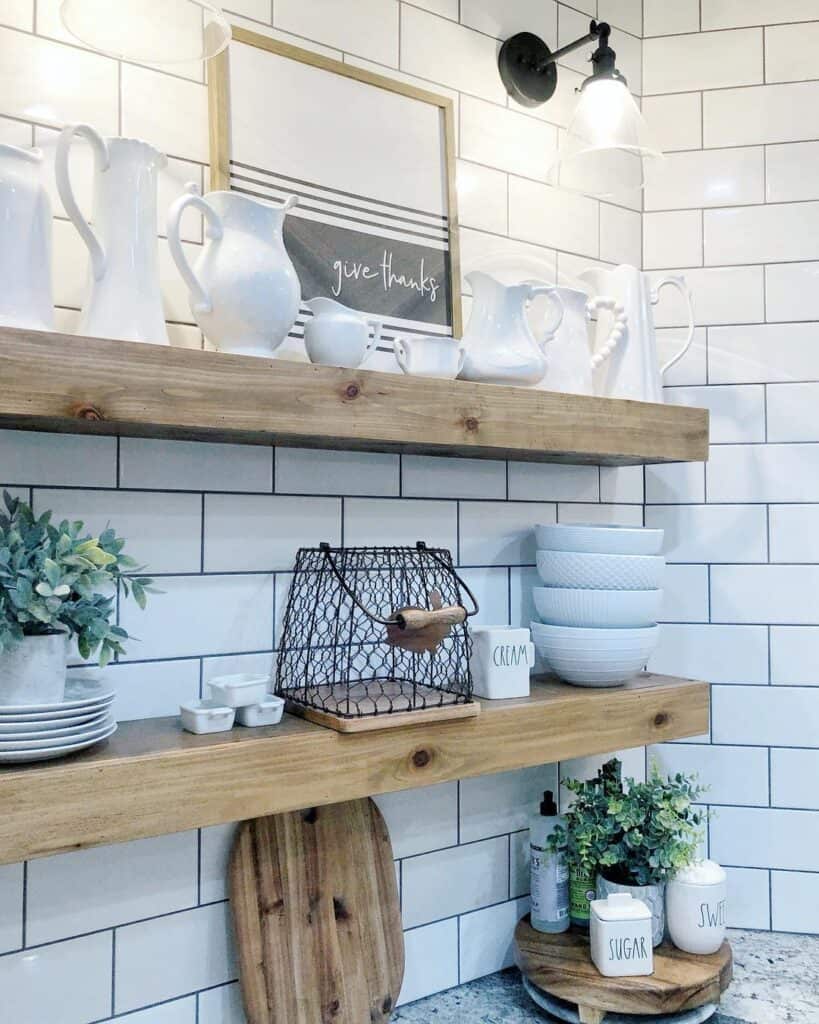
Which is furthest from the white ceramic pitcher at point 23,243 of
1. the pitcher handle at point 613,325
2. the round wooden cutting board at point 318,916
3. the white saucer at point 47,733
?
the pitcher handle at point 613,325

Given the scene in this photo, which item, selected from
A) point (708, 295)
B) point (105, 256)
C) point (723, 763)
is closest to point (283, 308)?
point (105, 256)

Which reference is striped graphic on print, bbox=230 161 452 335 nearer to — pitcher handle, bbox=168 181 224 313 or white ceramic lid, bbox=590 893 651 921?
pitcher handle, bbox=168 181 224 313

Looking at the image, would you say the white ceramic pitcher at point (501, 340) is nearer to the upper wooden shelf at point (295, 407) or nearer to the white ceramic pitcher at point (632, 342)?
the upper wooden shelf at point (295, 407)

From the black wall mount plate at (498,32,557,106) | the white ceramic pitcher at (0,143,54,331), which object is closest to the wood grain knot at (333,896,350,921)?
the white ceramic pitcher at (0,143,54,331)

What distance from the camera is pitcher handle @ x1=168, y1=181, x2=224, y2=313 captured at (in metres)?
1.00

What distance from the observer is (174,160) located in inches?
46.3

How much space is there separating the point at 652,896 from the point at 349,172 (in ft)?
3.79

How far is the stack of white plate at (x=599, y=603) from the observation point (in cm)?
132

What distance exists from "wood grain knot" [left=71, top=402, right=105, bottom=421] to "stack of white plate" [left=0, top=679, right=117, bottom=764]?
0.28m

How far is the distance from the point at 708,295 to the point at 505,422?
65cm

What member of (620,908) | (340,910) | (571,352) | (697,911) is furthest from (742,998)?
(571,352)

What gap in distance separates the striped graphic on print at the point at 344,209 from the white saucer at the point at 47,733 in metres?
0.70

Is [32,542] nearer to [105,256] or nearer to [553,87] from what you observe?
[105,256]

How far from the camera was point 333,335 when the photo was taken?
1107 millimetres
